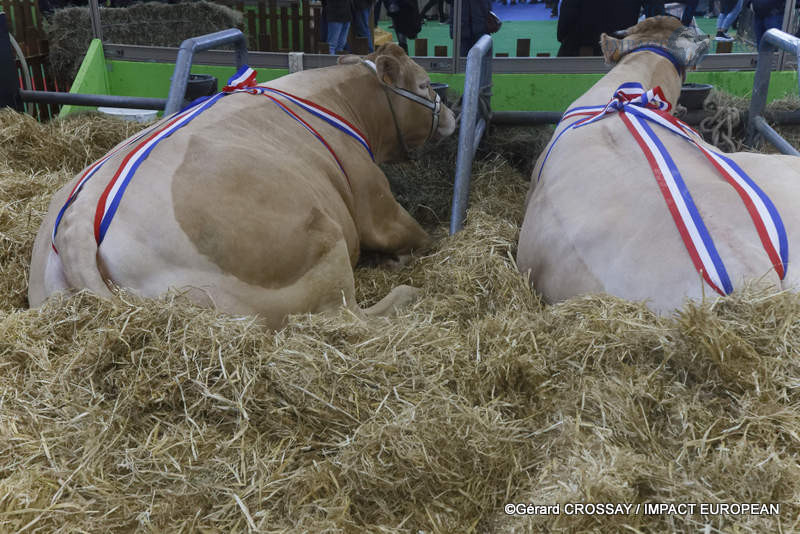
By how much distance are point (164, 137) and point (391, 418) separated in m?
1.57

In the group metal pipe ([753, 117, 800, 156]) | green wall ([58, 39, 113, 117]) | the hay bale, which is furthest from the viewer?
the hay bale

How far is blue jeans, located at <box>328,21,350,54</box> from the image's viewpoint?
21.9 ft

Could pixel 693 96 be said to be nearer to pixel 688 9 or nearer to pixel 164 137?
pixel 688 9

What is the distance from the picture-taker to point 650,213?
2.43 metres

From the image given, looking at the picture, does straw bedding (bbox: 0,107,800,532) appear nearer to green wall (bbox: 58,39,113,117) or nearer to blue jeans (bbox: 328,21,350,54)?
green wall (bbox: 58,39,113,117)

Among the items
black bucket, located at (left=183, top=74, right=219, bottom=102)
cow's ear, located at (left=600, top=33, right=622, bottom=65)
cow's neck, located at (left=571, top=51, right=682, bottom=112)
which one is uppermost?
cow's ear, located at (left=600, top=33, right=622, bottom=65)

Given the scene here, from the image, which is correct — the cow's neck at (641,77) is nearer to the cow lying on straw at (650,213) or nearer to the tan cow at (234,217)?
the cow lying on straw at (650,213)

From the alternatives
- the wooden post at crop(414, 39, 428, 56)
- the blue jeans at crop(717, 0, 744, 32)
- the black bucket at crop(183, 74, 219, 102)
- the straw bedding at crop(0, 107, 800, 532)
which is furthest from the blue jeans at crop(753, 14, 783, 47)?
Result: the straw bedding at crop(0, 107, 800, 532)

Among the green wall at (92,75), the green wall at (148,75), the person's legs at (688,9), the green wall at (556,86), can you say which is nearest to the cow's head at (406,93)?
the green wall at (556,86)

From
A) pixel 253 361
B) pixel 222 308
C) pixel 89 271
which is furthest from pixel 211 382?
pixel 89 271

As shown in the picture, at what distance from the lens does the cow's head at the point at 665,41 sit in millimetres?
4211

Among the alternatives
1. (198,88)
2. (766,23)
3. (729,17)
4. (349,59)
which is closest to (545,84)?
(349,59)

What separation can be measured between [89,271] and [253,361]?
677 millimetres

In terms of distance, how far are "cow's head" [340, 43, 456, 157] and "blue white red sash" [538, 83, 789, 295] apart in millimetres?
1516
